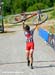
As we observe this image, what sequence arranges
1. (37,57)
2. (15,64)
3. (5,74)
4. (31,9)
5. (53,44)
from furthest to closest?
(31,9)
(53,44)
(37,57)
(15,64)
(5,74)

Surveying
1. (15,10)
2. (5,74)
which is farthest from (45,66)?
(15,10)

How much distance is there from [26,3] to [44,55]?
244 ft

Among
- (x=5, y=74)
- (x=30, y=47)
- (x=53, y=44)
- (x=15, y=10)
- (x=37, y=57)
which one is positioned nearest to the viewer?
(x=5, y=74)

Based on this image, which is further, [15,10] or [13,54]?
[15,10]

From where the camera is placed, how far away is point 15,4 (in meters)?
94.2

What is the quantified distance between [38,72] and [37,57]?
14.2ft

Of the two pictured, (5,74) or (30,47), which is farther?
(30,47)

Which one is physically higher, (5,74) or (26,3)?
(5,74)

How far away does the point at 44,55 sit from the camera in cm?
1841

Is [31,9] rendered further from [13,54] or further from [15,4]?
[13,54]

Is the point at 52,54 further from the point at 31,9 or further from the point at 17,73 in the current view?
the point at 31,9

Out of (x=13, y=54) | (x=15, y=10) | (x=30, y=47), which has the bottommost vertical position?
(x=15, y=10)

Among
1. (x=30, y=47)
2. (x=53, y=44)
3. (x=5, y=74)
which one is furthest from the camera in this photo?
(x=53, y=44)

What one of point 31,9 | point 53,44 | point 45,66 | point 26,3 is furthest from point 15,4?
point 45,66
